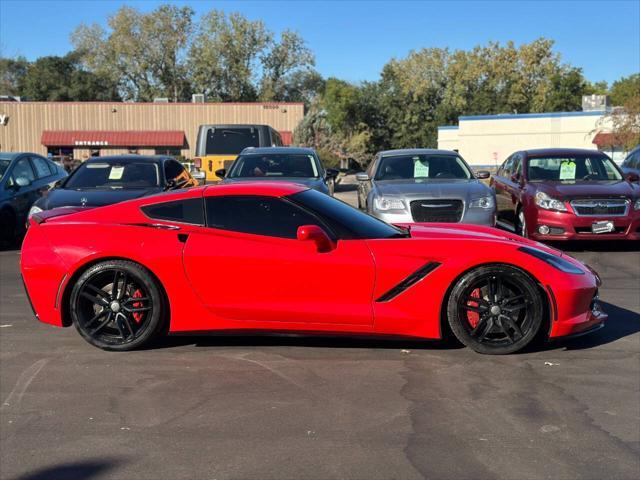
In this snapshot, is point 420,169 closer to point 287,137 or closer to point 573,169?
point 573,169

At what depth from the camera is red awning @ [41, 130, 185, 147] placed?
170ft

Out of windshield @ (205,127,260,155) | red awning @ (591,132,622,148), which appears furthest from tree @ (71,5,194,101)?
windshield @ (205,127,260,155)

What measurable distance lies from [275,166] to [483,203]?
3.75 m

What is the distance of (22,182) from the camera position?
1264 centimetres

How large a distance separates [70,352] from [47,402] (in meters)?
1.16

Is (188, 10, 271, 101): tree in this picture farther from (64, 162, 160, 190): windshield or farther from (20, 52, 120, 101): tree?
(64, 162, 160, 190): windshield

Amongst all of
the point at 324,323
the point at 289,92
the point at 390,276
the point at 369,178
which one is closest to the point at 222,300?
the point at 324,323

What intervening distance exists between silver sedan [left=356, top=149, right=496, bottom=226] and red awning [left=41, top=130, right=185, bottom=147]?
135 ft

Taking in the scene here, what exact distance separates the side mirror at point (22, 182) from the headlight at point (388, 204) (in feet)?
19.7

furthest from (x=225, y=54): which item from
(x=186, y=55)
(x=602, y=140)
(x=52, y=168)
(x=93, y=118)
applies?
(x=52, y=168)

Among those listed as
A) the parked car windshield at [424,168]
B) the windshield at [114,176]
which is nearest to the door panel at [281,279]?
the windshield at [114,176]

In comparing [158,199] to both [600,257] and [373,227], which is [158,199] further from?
[600,257]

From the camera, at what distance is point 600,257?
10953mm

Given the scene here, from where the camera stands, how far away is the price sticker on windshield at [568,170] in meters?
12.4
